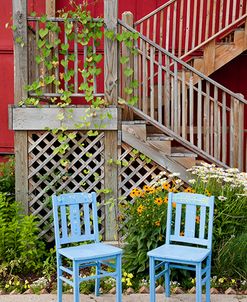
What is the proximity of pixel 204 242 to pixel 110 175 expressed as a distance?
1.75 metres

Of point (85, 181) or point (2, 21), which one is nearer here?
point (85, 181)

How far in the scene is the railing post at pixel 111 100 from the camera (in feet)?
19.4

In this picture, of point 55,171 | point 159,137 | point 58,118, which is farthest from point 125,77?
point 55,171

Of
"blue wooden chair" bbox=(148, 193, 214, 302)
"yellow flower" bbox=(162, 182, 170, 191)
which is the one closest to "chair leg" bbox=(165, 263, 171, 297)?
"blue wooden chair" bbox=(148, 193, 214, 302)

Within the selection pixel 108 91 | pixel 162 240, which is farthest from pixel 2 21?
pixel 162 240

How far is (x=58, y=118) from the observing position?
589cm

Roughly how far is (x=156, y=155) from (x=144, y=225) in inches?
40.0

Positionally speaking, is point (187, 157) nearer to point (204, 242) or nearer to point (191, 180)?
point (191, 180)

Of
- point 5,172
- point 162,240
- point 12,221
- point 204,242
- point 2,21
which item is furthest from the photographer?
point 2,21

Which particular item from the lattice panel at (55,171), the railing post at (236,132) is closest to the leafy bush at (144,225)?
the lattice panel at (55,171)

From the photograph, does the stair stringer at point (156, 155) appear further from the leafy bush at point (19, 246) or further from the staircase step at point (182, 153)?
the leafy bush at point (19, 246)

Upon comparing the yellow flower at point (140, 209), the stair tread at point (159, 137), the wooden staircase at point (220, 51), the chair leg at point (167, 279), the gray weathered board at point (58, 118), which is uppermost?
the wooden staircase at point (220, 51)

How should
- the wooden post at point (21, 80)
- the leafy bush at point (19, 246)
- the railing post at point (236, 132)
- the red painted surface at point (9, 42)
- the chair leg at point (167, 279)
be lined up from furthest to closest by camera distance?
the red painted surface at point (9, 42), the railing post at point (236, 132), the wooden post at point (21, 80), the leafy bush at point (19, 246), the chair leg at point (167, 279)

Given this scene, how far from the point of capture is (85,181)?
19.7ft
